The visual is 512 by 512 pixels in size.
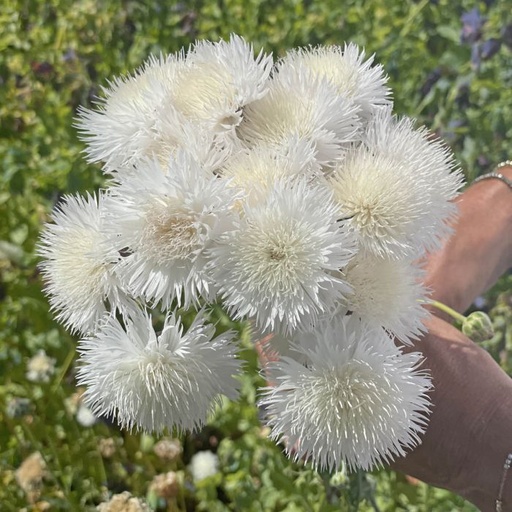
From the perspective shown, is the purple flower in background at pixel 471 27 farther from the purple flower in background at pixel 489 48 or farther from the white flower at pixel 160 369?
the white flower at pixel 160 369

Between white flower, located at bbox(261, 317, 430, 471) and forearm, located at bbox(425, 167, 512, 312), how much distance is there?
1.44ft

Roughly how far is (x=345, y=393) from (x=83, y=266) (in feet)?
0.69

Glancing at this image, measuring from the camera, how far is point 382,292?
0.43 m

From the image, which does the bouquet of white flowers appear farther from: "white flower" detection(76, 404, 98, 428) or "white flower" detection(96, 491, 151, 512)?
"white flower" detection(76, 404, 98, 428)

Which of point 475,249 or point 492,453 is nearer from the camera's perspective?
point 492,453

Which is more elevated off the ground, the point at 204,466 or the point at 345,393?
the point at 345,393

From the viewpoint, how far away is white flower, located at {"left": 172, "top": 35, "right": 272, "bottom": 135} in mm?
447

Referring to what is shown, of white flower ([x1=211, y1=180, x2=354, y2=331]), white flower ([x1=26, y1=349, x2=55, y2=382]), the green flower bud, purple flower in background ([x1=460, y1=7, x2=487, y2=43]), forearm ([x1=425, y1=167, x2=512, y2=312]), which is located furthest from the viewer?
purple flower in background ([x1=460, y1=7, x2=487, y2=43])

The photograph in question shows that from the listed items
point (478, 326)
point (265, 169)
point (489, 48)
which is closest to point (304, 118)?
point (265, 169)

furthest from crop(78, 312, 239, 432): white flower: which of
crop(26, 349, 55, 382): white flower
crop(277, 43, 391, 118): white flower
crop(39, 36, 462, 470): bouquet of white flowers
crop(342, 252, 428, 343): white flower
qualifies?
crop(26, 349, 55, 382): white flower

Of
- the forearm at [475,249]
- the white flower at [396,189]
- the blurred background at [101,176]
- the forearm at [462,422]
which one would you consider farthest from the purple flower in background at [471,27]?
→ the white flower at [396,189]

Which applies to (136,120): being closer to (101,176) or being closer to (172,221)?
(172,221)

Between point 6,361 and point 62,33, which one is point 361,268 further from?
point 62,33

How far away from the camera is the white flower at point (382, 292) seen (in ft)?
1.40
